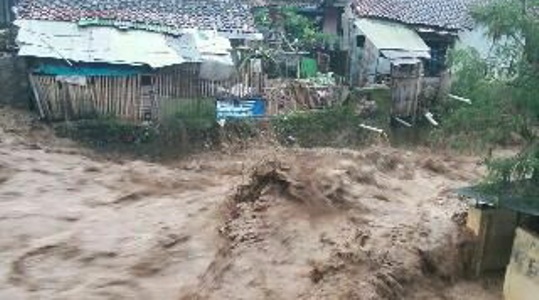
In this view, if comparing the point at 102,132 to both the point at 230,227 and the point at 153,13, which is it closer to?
the point at 153,13

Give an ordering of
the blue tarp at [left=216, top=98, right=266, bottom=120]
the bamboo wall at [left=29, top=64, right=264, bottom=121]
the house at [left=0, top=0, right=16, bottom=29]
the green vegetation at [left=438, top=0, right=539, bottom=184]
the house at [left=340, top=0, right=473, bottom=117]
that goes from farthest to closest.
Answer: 1. the house at [left=0, top=0, right=16, bottom=29]
2. the house at [left=340, top=0, right=473, bottom=117]
3. the blue tarp at [left=216, top=98, right=266, bottom=120]
4. the bamboo wall at [left=29, top=64, right=264, bottom=121]
5. the green vegetation at [left=438, top=0, right=539, bottom=184]

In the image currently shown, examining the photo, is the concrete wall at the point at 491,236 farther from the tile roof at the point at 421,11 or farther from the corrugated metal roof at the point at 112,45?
the tile roof at the point at 421,11

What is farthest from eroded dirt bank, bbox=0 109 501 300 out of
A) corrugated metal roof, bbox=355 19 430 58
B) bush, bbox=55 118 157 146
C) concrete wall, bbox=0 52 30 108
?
corrugated metal roof, bbox=355 19 430 58

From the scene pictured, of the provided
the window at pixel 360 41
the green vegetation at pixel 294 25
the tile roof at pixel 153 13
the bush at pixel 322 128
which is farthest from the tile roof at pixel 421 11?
the bush at pixel 322 128

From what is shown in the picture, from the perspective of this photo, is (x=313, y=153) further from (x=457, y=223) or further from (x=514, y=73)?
(x=514, y=73)

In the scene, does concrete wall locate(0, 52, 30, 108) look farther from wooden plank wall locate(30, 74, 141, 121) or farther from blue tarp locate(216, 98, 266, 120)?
blue tarp locate(216, 98, 266, 120)

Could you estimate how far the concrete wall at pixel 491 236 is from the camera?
11281 millimetres

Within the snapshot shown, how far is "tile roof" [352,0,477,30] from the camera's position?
21688 millimetres

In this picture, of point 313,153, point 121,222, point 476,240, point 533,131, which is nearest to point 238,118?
point 313,153

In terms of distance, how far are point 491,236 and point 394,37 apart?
1068cm

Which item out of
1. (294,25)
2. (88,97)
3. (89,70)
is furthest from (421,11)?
(88,97)

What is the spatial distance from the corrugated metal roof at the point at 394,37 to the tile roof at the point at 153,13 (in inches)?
128

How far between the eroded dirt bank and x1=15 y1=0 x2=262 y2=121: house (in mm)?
1409

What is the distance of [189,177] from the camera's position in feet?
52.4
